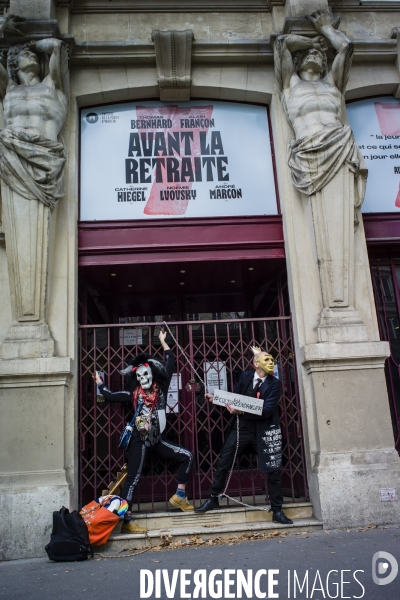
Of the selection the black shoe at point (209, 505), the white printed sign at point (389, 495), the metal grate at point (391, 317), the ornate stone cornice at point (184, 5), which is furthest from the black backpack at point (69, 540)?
the ornate stone cornice at point (184, 5)

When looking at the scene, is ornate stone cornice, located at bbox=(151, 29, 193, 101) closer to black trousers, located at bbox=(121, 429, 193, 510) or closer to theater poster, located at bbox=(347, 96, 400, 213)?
theater poster, located at bbox=(347, 96, 400, 213)

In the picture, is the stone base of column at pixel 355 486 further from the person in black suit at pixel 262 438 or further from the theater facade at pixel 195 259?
the person in black suit at pixel 262 438

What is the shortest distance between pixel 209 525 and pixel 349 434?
84.1 inches

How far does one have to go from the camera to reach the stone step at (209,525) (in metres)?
6.38

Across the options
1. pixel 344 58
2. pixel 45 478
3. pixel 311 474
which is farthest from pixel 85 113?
pixel 311 474

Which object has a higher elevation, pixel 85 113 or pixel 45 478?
pixel 85 113

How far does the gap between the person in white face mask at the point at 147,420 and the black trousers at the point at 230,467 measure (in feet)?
1.28

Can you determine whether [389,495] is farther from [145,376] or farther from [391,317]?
[145,376]

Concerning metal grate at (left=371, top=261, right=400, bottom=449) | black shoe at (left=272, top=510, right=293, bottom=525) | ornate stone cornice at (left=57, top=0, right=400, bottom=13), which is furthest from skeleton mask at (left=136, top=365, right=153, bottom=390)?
ornate stone cornice at (left=57, top=0, right=400, bottom=13)

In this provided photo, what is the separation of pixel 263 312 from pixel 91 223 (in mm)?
3271

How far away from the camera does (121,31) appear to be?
29.0ft

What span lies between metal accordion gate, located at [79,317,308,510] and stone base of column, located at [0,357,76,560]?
576mm

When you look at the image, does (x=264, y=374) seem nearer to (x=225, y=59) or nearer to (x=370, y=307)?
(x=370, y=307)

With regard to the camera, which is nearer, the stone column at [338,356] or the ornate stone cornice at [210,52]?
the stone column at [338,356]
